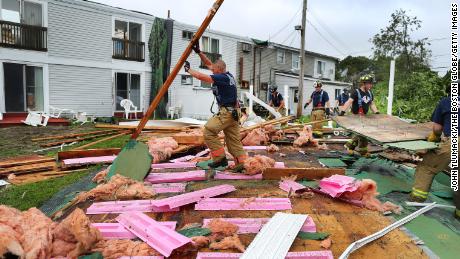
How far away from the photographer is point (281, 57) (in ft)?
99.6

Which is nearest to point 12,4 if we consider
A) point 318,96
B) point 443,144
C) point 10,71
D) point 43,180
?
point 10,71

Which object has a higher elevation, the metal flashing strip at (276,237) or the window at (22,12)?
the window at (22,12)

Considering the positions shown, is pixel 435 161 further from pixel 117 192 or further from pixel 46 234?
pixel 46 234

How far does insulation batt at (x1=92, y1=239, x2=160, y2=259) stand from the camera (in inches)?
121

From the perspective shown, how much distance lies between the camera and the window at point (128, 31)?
19672 mm

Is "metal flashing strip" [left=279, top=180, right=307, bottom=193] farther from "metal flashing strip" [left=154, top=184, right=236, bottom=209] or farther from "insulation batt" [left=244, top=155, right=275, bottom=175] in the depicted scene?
"metal flashing strip" [left=154, top=184, right=236, bottom=209]

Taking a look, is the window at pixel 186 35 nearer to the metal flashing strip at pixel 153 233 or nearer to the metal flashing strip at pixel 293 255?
the metal flashing strip at pixel 153 233

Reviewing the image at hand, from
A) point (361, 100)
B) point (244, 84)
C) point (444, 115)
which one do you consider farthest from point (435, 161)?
point (244, 84)

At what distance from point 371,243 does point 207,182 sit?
2.81 m

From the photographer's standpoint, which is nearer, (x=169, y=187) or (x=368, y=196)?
(x=368, y=196)

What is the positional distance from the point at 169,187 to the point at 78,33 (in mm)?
15315

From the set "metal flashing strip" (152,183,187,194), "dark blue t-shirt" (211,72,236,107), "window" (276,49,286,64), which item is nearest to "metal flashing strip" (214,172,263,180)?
"metal flashing strip" (152,183,187,194)

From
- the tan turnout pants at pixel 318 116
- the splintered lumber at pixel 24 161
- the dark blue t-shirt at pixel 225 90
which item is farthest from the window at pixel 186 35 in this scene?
the dark blue t-shirt at pixel 225 90

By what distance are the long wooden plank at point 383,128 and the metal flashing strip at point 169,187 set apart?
3.22 m
